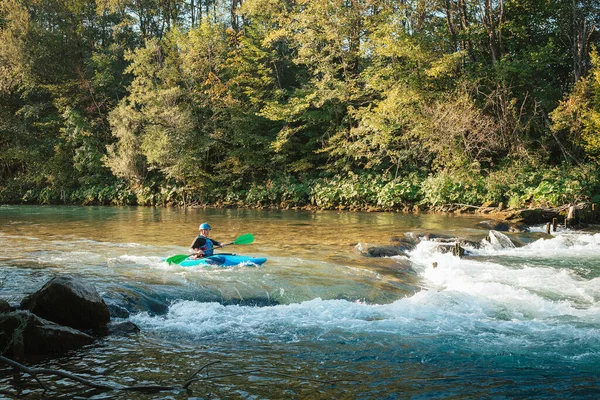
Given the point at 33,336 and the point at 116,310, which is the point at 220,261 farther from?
the point at 33,336

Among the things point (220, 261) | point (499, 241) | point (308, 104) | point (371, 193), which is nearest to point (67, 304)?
point (220, 261)

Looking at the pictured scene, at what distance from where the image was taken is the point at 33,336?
5062 mm

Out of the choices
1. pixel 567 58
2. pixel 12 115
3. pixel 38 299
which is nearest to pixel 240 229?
pixel 38 299

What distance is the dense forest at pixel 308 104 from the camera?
794 inches

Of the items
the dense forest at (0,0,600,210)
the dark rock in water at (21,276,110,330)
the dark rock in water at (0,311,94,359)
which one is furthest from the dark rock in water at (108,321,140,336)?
the dense forest at (0,0,600,210)

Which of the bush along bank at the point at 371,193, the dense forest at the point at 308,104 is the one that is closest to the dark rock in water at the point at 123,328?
the bush along bank at the point at 371,193

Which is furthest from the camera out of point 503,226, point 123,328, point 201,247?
point 503,226

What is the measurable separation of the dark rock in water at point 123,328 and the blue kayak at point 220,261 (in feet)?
11.3

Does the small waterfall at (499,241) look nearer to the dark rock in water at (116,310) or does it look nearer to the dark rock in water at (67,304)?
the dark rock in water at (116,310)

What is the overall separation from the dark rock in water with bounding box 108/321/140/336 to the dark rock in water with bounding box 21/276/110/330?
0.12 m

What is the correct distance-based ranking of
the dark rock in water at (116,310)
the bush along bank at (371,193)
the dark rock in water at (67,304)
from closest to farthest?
the dark rock in water at (67,304)
the dark rock in water at (116,310)
the bush along bank at (371,193)

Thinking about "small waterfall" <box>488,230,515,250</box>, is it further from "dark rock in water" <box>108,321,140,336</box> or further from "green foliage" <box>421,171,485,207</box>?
"dark rock in water" <box>108,321,140,336</box>

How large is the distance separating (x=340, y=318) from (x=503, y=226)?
35.6 feet

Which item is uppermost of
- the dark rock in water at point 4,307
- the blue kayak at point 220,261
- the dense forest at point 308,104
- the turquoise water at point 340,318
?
the dense forest at point 308,104
